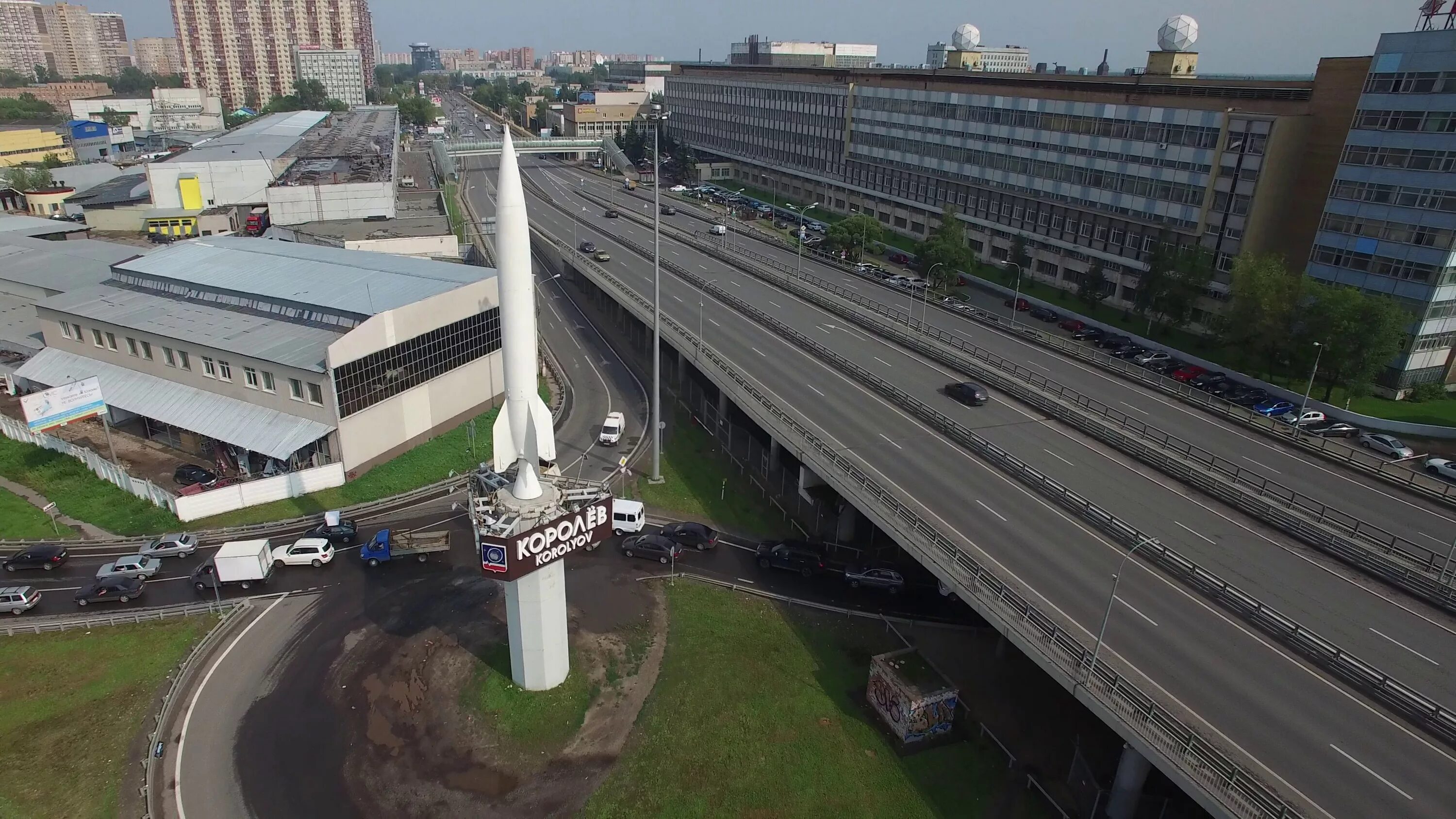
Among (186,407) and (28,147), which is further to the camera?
(28,147)

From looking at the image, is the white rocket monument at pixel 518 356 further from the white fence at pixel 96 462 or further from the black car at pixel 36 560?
the black car at pixel 36 560

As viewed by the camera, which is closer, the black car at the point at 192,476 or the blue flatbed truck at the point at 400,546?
the blue flatbed truck at the point at 400,546

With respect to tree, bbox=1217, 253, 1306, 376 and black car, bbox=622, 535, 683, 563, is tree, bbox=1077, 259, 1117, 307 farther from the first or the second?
black car, bbox=622, 535, 683, 563

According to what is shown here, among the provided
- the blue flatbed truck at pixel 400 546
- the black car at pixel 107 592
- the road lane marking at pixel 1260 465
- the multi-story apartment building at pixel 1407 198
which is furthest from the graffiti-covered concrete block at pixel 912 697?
the multi-story apartment building at pixel 1407 198

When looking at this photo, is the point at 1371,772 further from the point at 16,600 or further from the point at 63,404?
the point at 63,404

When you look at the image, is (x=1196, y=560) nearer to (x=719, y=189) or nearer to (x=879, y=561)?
(x=879, y=561)

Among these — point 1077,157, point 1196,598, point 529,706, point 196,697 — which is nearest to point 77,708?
point 196,697
